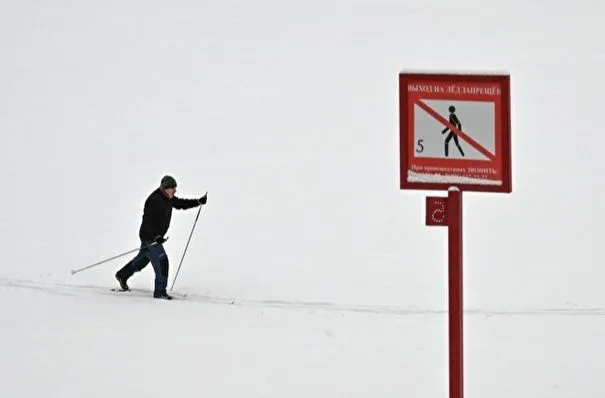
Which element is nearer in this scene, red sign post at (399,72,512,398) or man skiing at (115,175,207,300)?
red sign post at (399,72,512,398)

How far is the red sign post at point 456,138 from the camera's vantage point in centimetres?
503

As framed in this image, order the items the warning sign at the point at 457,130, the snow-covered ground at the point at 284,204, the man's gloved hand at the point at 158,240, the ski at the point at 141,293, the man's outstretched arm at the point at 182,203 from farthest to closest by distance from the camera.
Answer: the man's outstretched arm at the point at 182,203 → the ski at the point at 141,293 → the man's gloved hand at the point at 158,240 → the snow-covered ground at the point at 284,204 → the warning sign at the point at 457,130

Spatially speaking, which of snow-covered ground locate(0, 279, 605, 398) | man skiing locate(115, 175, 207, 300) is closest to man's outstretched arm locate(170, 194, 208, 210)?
man skiing locate(115, 175, 207, 300)

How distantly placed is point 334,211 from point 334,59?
1235cm

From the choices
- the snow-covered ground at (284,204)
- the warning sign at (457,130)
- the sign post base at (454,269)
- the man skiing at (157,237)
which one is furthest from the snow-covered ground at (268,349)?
the warning sign at (457,130)

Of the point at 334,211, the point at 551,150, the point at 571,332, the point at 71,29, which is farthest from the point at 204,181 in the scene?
the point at 71,29

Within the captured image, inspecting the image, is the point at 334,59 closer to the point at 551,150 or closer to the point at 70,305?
the point at 551,150

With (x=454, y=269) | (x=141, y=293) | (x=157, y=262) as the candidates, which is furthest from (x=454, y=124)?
(x=141, y=293)

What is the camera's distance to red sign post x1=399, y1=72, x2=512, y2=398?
5.03 m

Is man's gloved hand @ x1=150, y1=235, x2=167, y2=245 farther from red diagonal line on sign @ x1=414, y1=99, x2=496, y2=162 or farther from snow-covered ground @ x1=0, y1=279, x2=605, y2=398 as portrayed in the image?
red diagonal line on sign @ x1=414, y1=99, x2=496, y2=162

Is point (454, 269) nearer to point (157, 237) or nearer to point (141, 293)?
point (157, 237)

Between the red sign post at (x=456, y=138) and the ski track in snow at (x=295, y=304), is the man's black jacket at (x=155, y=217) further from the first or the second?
the red sign post at (x=456, y=138)

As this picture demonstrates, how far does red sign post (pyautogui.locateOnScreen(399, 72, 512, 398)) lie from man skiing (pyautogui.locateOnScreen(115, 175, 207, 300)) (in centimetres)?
576

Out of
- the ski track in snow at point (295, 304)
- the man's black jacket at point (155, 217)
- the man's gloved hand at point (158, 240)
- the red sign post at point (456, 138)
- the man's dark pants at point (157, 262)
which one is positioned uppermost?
the red sign post at point (456, 138)
